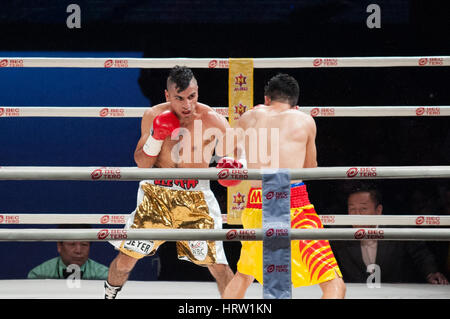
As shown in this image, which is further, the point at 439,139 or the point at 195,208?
the point at 439,139

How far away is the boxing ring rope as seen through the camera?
12.5 ft

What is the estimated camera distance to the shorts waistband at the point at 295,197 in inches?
107

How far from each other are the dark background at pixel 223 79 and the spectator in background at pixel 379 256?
10.4 inches

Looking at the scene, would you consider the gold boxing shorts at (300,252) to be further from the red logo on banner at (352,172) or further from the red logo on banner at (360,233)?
the red logo on banner at (352,172)

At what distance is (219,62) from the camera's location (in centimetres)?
384

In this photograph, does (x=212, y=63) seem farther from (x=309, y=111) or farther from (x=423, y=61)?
(x=423, y=61)

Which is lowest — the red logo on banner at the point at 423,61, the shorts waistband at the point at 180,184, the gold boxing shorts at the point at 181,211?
the gold boxing shorts at the point at 181,211

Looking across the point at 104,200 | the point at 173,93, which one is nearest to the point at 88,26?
the point at 104,200

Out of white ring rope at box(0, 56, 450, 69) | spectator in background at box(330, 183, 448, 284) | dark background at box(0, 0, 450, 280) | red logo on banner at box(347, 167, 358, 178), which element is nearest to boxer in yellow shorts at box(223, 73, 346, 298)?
red logo on banner at box(347, 167, 358, 178)

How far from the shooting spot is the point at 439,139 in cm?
450

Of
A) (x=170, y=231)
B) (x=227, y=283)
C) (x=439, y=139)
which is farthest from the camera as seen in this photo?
(x=439, y=139)

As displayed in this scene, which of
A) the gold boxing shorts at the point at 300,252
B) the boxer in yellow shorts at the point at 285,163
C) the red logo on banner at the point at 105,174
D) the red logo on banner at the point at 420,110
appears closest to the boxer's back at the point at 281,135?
the boxer in yellow shorts at the point at 285,163

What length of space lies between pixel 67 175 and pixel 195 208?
957 millimetres

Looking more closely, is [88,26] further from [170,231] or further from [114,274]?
[170,231]
